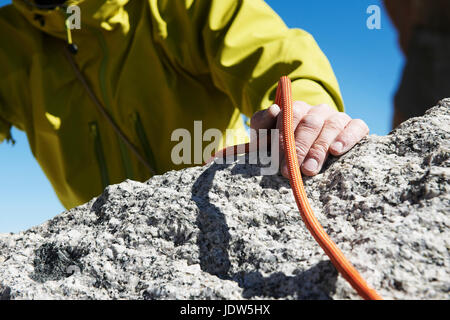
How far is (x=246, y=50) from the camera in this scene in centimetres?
193

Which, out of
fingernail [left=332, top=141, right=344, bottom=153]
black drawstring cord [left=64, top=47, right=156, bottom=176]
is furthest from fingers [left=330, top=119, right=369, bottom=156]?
black drawstring cord [left=64, top=47, right=156, bottom=176]

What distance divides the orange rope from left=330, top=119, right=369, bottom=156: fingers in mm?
150

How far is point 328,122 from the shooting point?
1049 millimetres

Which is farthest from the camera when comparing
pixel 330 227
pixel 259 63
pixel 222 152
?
pixel 259 63

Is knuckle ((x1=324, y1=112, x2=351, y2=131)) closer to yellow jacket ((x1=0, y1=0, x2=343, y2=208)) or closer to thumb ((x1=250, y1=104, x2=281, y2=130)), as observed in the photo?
thumb ((x1=250, y1=104, x2=281, y2=130))

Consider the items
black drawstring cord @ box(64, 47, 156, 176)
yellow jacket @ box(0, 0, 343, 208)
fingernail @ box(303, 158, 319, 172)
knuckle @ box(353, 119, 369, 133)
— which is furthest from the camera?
black drawstring cord @ box(64, 47, 156, 176)

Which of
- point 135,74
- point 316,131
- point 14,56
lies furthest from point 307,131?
point 14,56

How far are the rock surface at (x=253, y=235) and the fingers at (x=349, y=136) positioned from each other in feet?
0.07

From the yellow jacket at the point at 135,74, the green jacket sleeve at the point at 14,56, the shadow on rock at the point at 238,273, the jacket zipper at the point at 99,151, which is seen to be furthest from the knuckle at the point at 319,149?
the green jacket sleeve at the point at 14,56

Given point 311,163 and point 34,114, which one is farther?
point 34,114

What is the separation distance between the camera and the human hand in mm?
967

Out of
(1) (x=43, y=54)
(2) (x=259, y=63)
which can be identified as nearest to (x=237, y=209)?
(2) (x=259, y=63)
